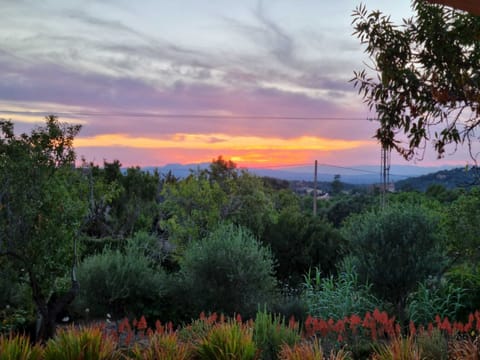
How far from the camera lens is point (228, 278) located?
9164 millimetres

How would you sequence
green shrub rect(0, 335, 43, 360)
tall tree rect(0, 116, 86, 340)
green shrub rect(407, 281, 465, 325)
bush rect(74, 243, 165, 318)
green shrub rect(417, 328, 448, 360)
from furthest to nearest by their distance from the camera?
bush rect(74, 243, 165, 318), green shrub rect(407, 281, 465, 325), tall tree rect(0, 116, 86, 340), green shrub rect(417, 328, 448, 360), green shrub rect(0, 335, 43, 360)

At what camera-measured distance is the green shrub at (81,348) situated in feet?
14.7

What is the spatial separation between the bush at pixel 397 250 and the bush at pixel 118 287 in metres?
3.78

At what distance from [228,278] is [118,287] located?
6.87 ft

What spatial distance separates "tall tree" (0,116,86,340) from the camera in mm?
7512

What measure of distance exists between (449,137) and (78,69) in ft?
41.1

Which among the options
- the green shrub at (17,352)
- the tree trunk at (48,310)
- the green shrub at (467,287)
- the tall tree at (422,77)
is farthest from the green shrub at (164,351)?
the green shrub at (467,287)

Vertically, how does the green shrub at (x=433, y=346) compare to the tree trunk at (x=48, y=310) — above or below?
above

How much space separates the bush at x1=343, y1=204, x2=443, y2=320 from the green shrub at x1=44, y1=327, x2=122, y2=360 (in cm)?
529

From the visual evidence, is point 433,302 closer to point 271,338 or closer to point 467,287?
point 467,287

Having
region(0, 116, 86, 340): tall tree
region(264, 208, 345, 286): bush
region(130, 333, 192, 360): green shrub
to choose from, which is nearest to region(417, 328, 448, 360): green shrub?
region(130, 333, 192, 360): green shrub

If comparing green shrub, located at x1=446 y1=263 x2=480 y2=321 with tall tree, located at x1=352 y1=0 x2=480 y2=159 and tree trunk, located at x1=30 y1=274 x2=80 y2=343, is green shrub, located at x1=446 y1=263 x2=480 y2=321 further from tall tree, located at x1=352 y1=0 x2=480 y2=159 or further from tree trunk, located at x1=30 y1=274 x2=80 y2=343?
tree trunk, located at x1=30 y1=274 x2=80 y2=343

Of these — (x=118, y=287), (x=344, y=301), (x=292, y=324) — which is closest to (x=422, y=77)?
(x=292, y=324)

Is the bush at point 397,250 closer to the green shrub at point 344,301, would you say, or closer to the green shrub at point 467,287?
the green shrub at point 344,301
